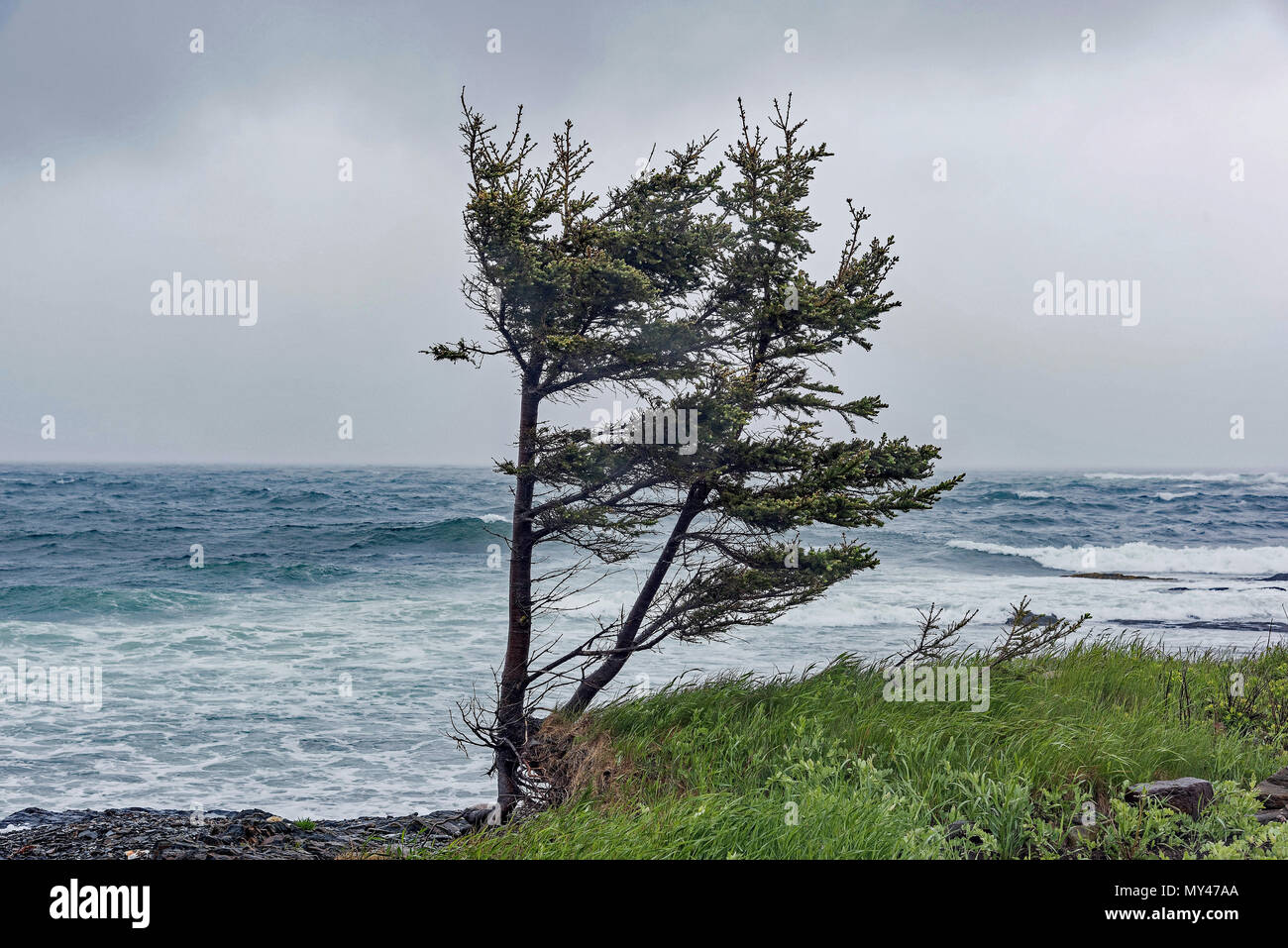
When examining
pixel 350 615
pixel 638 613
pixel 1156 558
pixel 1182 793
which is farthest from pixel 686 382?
pixel 1156 558

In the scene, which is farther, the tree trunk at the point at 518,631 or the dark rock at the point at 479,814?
the dark rock at the point at 479,814

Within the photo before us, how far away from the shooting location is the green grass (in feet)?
17.6

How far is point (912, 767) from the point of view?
6.86 metres

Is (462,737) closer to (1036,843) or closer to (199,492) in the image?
(1036,843)

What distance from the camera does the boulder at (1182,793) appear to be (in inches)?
235

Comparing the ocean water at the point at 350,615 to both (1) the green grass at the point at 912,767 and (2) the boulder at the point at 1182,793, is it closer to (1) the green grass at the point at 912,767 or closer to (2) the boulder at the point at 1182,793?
(1) the green grass at the point at 912,767

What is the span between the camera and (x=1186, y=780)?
6.19m

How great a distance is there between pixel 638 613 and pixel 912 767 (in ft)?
11.4

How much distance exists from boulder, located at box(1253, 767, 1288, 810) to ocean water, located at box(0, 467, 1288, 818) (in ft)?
17.6

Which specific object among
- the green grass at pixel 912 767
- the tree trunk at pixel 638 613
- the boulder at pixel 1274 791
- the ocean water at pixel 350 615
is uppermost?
the tree trunk at pixel 638 613

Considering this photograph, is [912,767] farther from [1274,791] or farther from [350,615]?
[350,615]

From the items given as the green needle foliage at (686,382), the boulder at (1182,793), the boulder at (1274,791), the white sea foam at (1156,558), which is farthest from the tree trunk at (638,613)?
the white sea foam at (1156,558)

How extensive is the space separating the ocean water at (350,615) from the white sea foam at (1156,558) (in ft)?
0.63
